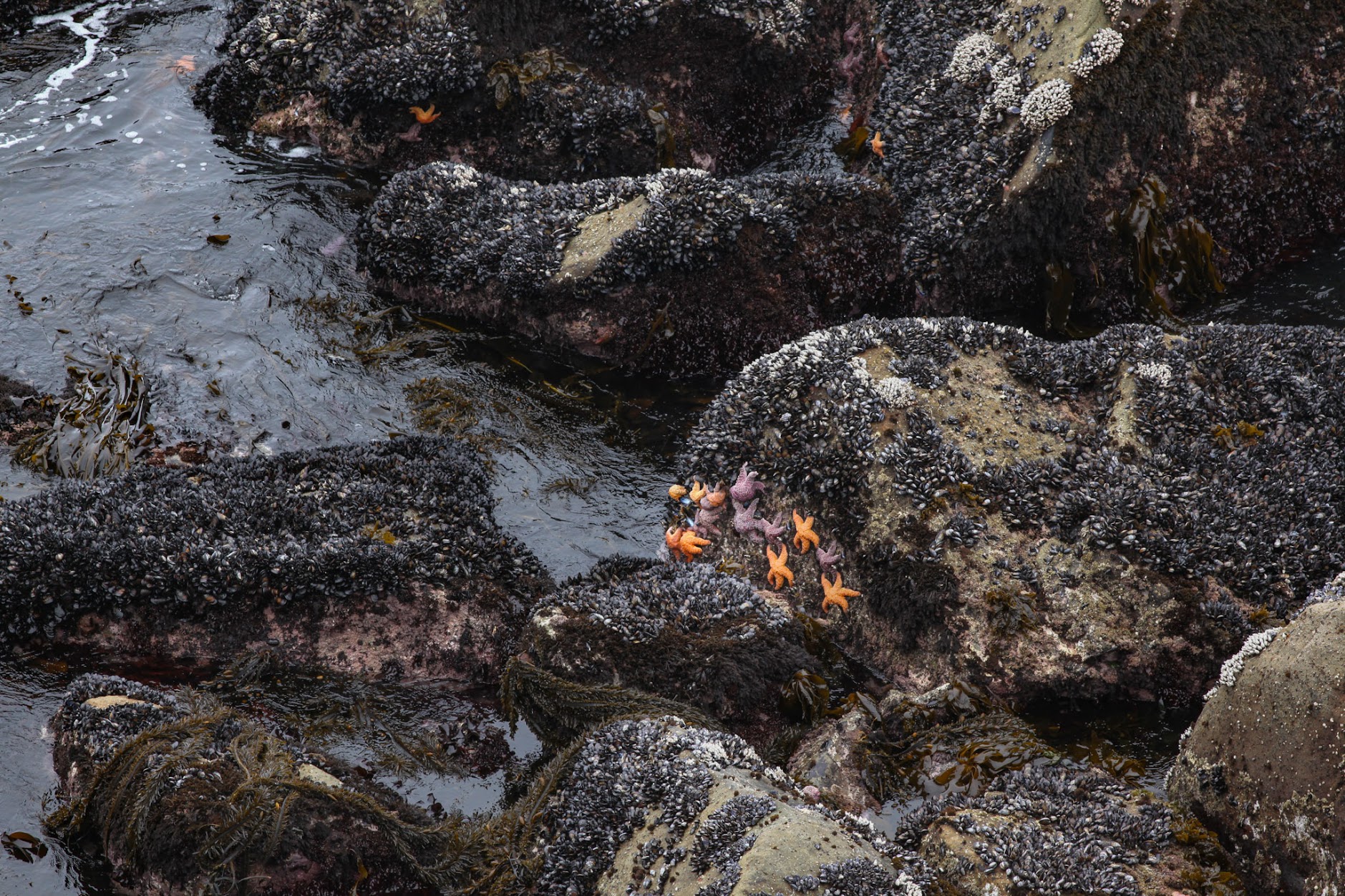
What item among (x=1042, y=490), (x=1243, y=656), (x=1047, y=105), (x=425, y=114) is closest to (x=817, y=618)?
(x=1042, y=490)

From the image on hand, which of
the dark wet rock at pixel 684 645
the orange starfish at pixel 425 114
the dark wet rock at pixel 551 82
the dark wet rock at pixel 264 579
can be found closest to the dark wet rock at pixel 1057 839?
the dark wet rock at pixel 684 645

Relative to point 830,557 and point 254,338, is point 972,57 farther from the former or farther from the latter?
point 254,338

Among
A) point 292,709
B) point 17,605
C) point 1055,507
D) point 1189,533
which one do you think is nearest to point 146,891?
point 292,709

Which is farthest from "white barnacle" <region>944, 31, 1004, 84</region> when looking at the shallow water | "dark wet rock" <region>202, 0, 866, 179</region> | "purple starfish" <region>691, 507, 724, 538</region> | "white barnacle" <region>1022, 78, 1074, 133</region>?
"purple starfish" <region>691, 507, 724, 538</region>

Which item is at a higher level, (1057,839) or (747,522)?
(747,522)

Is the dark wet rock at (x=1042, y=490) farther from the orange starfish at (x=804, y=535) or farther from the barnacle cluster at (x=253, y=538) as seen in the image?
the barnacle cluster at (x=253, y=538)

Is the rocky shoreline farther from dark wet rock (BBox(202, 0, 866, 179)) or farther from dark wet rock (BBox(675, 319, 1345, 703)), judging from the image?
dark wet rock (BBox(202, 0, 866, 179))
